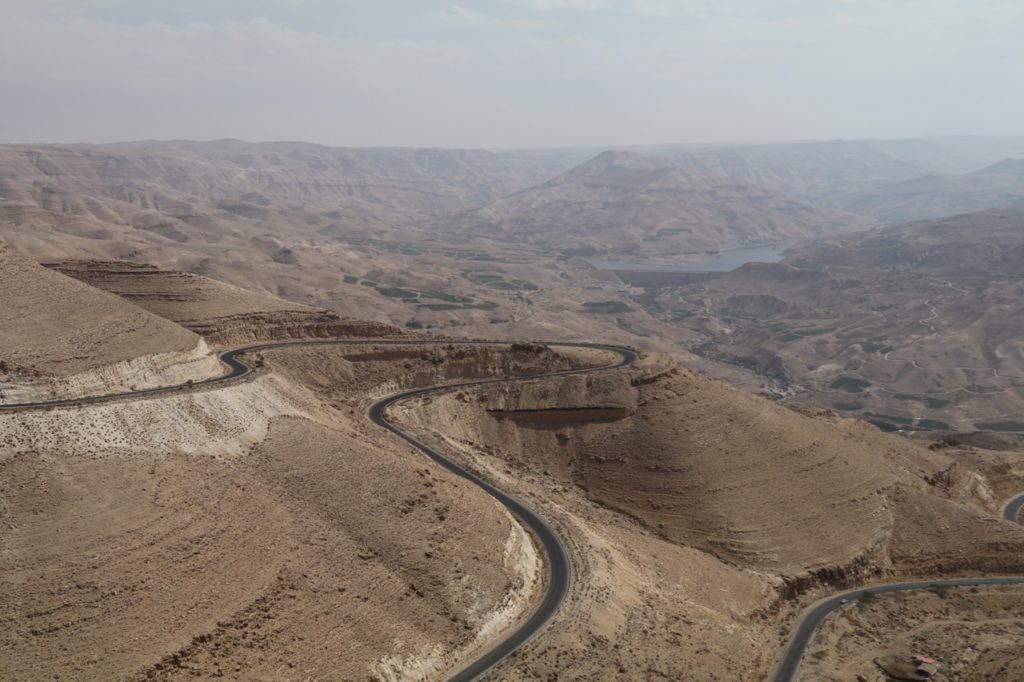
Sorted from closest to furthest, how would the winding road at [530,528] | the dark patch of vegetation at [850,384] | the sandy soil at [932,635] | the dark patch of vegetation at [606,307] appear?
the winding road at [530,528] → the sandy soil at [932,635] → the dark patch of vegetation at [850,384] → the dark patch of vegetation at [606,307]

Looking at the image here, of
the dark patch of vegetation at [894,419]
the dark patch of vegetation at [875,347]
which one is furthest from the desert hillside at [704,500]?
the dark patch of vegetation at [875,347]

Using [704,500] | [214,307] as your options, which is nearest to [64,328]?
[214,307]

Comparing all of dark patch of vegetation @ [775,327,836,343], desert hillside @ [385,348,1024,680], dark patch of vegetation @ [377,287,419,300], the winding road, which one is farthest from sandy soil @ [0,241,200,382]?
dark patch of vegetation @ [775,327,836,343]

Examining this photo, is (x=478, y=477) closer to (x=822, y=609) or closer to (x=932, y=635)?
(x=822, y=609)

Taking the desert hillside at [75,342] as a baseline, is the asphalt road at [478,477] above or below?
below

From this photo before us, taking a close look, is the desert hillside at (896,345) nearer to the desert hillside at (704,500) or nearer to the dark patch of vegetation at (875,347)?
the dark patch of vegetation at (875,347)

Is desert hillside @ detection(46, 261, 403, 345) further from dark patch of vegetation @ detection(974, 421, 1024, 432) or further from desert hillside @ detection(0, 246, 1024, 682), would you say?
dark patch of vegetation @ detection(974, 421, 1024, 432)
